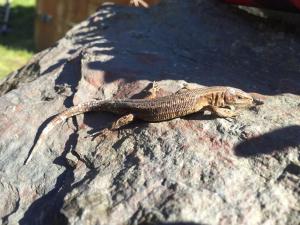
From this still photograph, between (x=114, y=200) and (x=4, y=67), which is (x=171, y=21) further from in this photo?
(x=4, y=67)

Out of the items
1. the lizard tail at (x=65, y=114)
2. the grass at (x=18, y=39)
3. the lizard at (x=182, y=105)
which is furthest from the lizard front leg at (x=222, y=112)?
the grass at (x=18, y=39)

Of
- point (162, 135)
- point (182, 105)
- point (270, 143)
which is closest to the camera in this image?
point (270, 143)

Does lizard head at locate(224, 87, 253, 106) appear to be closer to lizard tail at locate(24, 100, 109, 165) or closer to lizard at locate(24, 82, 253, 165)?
lizard at locate(24, 82, 253, 165)

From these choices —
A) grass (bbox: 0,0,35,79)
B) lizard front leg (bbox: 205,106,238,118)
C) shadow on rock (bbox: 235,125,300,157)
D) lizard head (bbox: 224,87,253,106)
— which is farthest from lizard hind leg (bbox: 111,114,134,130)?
grass (bbox: 0,0,35,79)

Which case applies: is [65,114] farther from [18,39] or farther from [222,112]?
[18,39]

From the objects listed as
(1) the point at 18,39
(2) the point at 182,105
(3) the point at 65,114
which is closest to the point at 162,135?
(2) the point at 182,105

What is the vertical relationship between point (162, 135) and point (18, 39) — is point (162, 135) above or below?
above

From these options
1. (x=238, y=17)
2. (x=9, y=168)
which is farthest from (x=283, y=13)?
(x=9, y=168)
